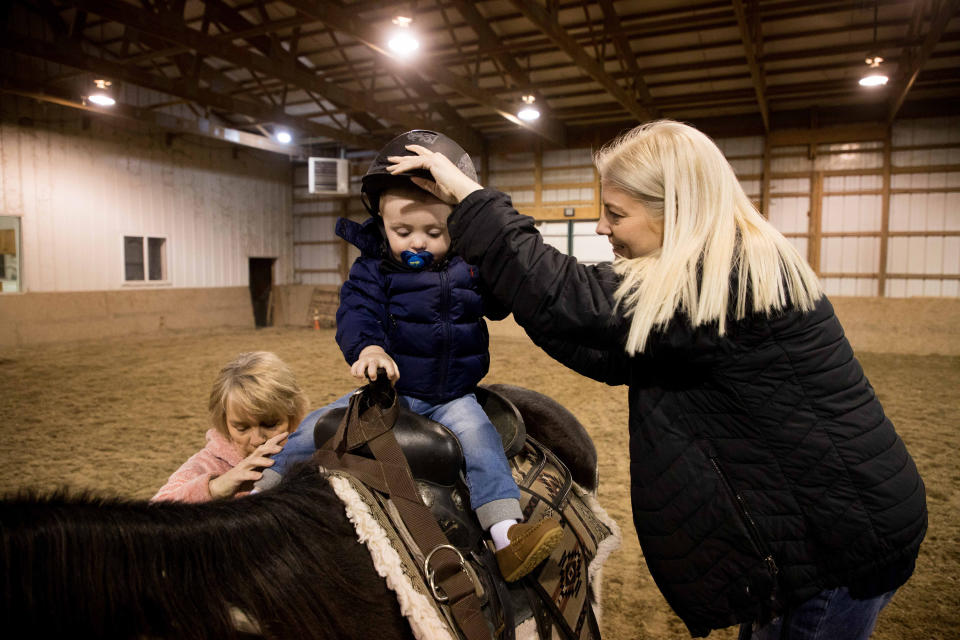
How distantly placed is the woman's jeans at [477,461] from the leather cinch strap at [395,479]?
0.43 ft

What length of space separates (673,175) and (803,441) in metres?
0.52

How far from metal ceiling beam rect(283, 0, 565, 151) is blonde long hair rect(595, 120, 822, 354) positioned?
7172 mm

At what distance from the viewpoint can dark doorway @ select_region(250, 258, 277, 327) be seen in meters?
16.5

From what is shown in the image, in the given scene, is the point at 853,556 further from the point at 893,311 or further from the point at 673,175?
the point at 893,311

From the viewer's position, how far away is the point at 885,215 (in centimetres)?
1145

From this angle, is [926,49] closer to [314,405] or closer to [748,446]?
[314,405]

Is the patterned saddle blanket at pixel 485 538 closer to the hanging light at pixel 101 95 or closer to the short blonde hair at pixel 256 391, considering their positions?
the short blonde hair at pixel 256 391

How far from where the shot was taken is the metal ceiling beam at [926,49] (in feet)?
22.0

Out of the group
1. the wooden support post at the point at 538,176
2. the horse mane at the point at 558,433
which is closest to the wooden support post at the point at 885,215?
the wooden support post at the point at 538,176

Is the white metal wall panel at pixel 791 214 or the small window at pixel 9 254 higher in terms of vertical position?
the white metal wall panel at pixel 791 214

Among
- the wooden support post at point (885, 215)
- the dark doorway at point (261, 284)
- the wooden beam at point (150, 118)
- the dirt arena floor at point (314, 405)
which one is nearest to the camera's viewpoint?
the dirt arena floor at point (314, 405)

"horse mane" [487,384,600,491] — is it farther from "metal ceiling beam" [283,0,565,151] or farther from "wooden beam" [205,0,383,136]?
"wooden beam" [205,0,383,136]

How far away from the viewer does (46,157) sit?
36.9ft

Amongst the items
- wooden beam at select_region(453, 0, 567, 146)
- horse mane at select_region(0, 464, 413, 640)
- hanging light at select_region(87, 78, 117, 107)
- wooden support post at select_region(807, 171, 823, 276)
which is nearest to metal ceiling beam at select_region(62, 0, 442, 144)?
wooden beam at select_region(453, 0, 567, 146)
